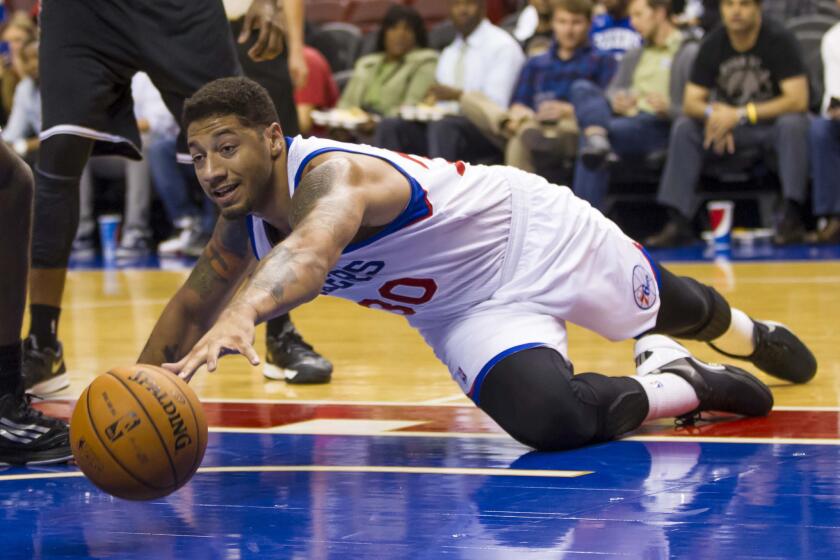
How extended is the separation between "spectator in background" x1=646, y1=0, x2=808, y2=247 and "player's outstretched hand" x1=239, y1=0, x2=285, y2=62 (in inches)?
188

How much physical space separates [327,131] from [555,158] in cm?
207

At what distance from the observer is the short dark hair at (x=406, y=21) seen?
10.6 metres

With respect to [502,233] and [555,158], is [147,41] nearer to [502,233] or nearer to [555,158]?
[502,233]

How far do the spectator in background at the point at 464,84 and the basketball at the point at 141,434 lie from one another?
287 inches

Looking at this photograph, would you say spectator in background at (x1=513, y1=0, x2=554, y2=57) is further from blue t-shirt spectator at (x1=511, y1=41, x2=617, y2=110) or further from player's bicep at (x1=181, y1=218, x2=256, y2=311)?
player's bicep at (x1=181, y1=218, x2=256, y2=311)

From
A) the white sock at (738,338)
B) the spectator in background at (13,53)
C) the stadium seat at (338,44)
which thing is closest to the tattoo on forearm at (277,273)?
the white sock at (738,338)

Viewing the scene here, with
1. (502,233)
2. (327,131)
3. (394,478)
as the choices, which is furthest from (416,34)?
(394,478)

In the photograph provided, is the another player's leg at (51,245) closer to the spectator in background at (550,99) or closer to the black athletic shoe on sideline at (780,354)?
the black athletic shoe on sideline at (780,354)

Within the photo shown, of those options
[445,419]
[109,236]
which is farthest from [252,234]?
[109,236]

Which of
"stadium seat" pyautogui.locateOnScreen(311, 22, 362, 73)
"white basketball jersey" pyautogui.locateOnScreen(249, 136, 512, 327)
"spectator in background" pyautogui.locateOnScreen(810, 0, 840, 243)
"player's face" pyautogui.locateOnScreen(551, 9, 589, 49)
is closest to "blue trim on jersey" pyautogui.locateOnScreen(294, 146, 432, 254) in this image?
"white basketball jersey" pyautogui.locateOnScreen(249, 136, 512, 327)

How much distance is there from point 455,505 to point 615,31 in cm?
798

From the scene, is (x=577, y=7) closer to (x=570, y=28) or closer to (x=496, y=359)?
(x=570, y=28)

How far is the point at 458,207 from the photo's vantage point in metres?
3.44

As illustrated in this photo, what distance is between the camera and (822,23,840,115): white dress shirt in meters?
8.86
